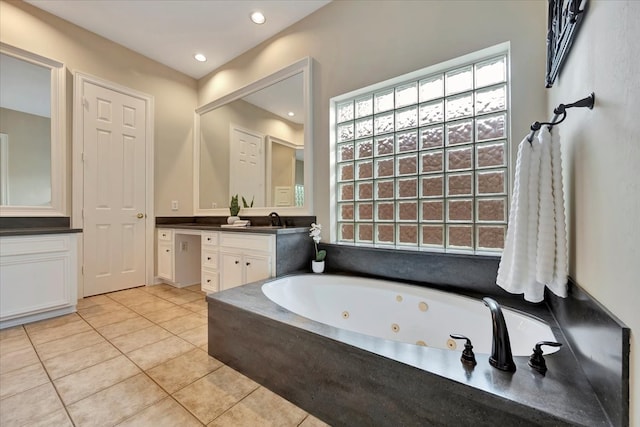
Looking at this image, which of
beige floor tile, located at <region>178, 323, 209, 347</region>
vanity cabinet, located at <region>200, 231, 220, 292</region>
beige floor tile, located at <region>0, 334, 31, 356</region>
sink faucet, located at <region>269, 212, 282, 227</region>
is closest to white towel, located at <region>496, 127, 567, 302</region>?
beige floor tile, located at <region>178, 323, 209, 347</region>

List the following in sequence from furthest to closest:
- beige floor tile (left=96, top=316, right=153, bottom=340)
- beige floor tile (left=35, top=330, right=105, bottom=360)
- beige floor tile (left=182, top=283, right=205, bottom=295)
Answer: beige floor tile (left=182, top=283, right=205, bottom=295), beige floor tile (left=96, top=316, right=153, bottom=340), beige floor tile (left=35, top=330, right=105, bottom=360)

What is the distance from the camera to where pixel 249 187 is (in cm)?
310

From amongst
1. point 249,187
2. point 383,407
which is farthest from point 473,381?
point 249,187

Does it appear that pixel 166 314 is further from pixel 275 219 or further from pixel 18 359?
pixel 275 219

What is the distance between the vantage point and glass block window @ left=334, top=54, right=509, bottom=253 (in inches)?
67.5

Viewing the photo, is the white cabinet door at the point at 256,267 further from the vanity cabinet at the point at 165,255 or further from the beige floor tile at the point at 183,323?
the vanity cabinet at the point at 165,255

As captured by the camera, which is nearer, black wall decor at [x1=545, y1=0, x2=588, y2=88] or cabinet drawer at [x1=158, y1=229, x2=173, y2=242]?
black wall decor at [x1=545, y1=0, x2=588, y2=88]

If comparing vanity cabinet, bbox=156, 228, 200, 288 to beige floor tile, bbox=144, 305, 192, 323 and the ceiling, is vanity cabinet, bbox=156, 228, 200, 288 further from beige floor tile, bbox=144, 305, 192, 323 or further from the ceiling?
the ceiling

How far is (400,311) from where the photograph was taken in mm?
1769

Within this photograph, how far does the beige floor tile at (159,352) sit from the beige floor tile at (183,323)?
17 centimetres

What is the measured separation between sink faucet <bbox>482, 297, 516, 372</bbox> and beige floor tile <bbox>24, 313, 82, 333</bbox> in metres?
2.99

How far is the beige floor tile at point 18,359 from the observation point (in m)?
1.54

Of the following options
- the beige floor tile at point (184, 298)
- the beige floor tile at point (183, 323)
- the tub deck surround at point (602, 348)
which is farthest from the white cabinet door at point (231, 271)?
the tub deck surround at point (602, 348)

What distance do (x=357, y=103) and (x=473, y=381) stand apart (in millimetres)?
2136
